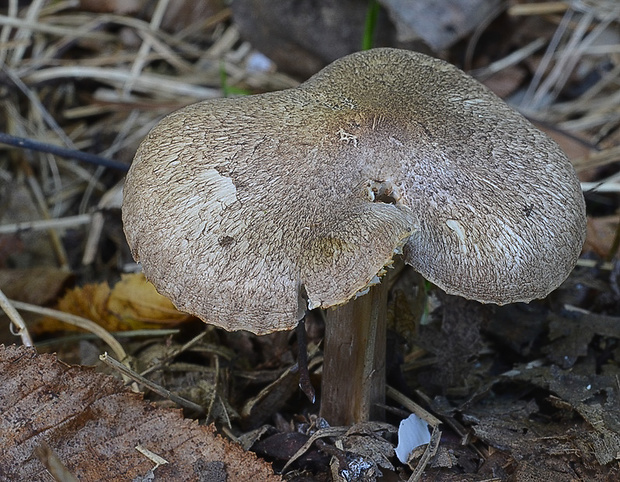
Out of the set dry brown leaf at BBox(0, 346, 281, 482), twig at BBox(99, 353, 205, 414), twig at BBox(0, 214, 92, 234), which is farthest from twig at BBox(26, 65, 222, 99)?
dry brown leaf at BBox(0, 346, 281, 482)

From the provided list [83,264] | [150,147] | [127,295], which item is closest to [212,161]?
[150,147]

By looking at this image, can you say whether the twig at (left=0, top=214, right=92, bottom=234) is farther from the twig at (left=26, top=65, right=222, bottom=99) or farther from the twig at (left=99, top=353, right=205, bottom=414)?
the twig at (left=99, top=353, right=205, bottom=414)

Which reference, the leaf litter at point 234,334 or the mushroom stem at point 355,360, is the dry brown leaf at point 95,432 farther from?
the mushroom stem at point 355,360

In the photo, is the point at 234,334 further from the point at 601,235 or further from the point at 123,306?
the point at 601,235

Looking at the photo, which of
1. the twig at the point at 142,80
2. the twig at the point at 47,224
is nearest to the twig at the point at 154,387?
the twig at the point at 47,224

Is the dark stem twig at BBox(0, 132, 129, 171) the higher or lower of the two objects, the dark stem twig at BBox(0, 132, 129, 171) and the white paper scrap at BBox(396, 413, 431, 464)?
the higher

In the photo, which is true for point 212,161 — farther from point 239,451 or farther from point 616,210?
point 616,210

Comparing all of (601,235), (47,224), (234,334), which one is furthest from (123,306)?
(601,235)
